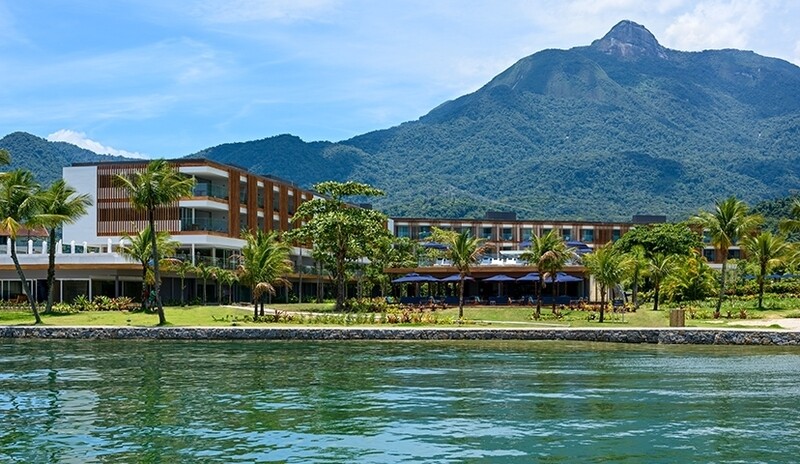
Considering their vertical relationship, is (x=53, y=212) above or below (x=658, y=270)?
above

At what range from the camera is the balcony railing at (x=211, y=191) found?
7538 centimetres

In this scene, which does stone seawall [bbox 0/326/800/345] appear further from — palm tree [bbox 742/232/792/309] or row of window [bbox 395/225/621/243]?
row of window [bbox 395/225/621/243]

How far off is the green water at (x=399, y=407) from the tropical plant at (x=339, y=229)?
1005 inches

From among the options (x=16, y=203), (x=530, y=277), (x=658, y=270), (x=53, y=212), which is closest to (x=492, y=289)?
(x=530, y=277)

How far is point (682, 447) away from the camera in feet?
61.2

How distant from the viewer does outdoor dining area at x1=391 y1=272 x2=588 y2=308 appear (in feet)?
233

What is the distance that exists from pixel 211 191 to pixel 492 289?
29.7m

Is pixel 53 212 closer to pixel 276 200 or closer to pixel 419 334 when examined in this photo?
pixel 419 334

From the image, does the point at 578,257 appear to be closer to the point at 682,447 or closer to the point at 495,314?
the point at 495,314

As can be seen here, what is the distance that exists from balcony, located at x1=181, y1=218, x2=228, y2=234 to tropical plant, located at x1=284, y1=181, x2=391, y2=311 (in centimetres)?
944

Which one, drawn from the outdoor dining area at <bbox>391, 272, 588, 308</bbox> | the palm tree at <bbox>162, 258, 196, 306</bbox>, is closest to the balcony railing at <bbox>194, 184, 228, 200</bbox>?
the palm tree at <bbox>162, 258, 196, 306</bbox>

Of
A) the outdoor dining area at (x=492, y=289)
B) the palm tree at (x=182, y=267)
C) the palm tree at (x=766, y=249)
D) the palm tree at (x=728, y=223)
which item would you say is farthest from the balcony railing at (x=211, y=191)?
the palm tree at (x=766, y=249)

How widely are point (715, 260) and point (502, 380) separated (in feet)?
353

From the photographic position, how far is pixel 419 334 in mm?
48000
